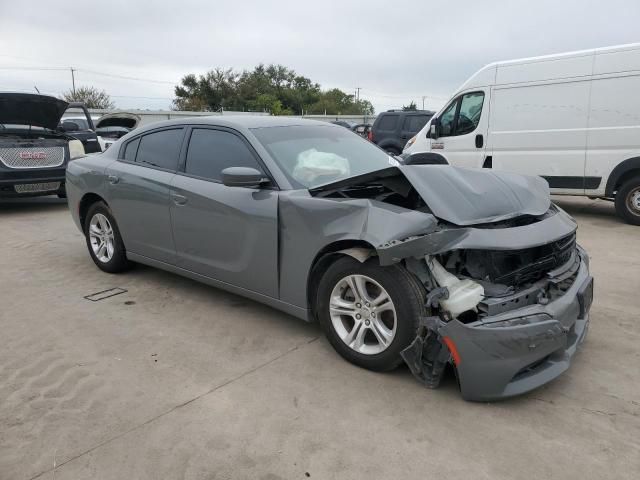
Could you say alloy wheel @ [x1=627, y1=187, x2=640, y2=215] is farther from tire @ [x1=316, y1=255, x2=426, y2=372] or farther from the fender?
tire @ [x1=316, y1=255, x2=426, y2=372]

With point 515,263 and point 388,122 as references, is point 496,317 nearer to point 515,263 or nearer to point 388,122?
point 515,263

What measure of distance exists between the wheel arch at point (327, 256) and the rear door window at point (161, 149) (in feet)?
5.72

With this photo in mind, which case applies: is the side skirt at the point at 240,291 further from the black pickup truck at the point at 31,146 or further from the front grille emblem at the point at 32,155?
the front grille emblem at the point at 32,155

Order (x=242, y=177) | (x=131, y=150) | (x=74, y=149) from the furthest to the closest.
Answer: (x=74, y=149), (x=131, y=150), (x=242, y=177)

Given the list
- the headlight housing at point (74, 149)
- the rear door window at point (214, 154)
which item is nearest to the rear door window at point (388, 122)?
the headlight housing at point (74, 149)

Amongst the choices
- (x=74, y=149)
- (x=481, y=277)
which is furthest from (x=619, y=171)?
(x=74, y=149)

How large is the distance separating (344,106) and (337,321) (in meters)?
72.2

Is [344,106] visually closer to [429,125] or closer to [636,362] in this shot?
[429,125]

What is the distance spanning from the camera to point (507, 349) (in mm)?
2572

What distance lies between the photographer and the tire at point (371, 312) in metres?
2.80

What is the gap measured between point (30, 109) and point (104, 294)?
561 centimetres

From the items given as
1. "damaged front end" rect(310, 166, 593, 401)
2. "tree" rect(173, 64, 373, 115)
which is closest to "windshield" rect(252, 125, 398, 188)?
"damaged front end" rect(310, 166, 593, 401)

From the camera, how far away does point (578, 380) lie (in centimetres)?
300

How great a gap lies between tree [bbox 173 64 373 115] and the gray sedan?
155 feet
